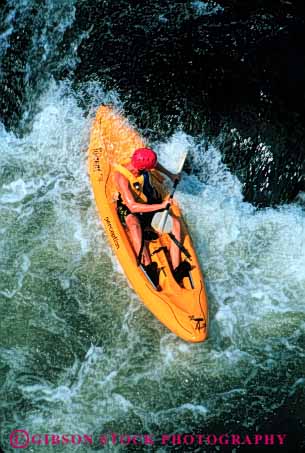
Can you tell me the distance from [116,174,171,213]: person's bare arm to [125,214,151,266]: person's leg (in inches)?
8.8

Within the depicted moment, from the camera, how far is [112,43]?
8547 millimetres

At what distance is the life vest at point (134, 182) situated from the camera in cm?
632

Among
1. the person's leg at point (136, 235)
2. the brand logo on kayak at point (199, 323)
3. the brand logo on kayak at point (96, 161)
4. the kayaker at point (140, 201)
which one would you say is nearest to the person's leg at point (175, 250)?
the kayaker at point (140, 201)

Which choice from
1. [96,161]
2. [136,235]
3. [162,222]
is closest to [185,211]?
[162,222]

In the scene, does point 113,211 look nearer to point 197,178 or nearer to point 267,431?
point 197,178

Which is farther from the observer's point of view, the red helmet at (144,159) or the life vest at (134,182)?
the life vest at (134,182)

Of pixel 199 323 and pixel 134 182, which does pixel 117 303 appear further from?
pixel 134 182

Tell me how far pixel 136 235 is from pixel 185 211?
1.18m

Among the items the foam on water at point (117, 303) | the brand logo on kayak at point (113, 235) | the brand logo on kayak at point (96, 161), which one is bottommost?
the foam on water at point (117, 303)

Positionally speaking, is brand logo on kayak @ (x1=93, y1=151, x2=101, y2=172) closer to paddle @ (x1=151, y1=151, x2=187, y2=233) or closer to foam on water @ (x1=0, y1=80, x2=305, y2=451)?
foam on water @ (x1=0, y1=80, x2=305, y2=451)

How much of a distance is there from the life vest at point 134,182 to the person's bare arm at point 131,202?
0.07 metres

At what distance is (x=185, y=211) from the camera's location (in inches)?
286

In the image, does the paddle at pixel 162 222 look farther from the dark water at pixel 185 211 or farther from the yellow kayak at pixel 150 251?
the dark water at pixel 185 211

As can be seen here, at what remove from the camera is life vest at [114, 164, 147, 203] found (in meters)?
6.32
